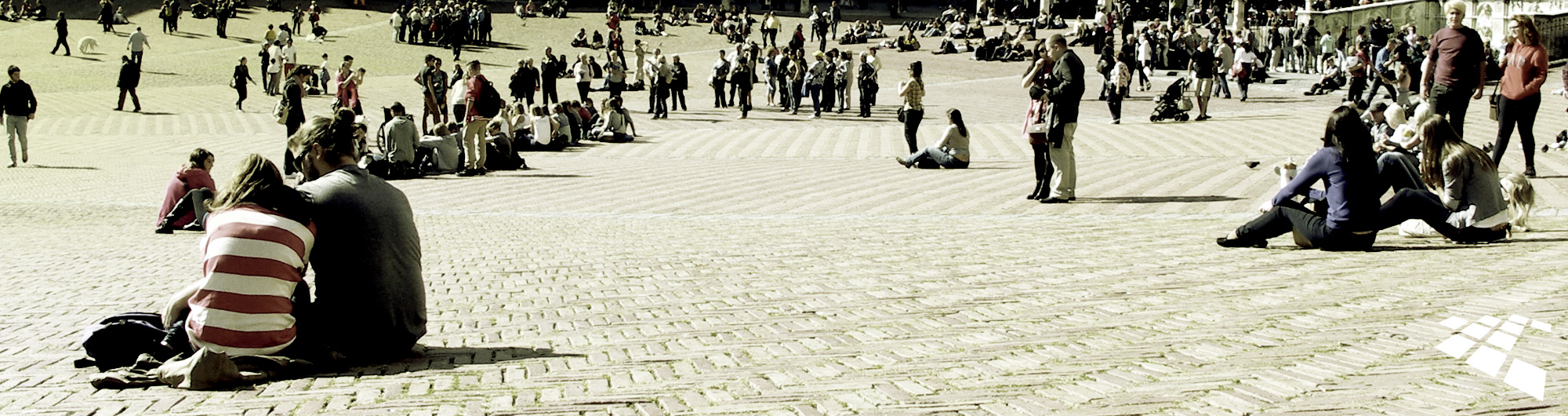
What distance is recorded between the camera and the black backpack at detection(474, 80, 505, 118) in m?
18.2

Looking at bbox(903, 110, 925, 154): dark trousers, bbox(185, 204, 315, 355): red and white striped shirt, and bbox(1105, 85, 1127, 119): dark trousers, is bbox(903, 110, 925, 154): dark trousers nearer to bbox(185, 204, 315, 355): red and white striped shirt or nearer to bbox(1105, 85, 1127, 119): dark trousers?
bbox(1105, 85, 1127, 119): dark trousers

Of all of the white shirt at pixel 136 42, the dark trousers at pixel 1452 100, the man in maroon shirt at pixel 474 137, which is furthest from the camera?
the white shirt at pixel 136 42

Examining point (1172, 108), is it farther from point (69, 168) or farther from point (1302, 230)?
point (69, 168)

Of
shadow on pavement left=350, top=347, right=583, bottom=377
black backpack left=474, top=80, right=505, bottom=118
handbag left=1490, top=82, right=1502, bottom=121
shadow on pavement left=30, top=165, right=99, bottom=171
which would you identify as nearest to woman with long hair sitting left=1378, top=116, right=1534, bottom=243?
handbag left=1490, top=82, right=1502, bottom=121

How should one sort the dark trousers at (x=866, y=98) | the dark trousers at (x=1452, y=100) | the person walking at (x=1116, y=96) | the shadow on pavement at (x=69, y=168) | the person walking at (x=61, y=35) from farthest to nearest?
the person walking at (x=61, y=35) → the dark trousers at (x=866, y=98) → the person walking at (x=1116, y=96) → the shadow on pavement at (x=69, y=168) → the dark trousers at (x=1452, y=100)

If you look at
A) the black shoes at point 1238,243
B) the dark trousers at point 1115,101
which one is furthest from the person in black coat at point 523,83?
the black shoes at point 1238,243

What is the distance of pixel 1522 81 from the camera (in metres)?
11.2

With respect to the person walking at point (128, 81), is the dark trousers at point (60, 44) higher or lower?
higher

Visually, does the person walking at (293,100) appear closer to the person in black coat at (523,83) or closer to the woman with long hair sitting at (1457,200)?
the person in black coat at (523,83)

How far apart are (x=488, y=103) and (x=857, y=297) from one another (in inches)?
472

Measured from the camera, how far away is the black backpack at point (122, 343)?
527cm

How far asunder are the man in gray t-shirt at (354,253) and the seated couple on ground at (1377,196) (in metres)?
5.25

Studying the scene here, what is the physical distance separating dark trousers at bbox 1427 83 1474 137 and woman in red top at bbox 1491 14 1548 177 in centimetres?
28

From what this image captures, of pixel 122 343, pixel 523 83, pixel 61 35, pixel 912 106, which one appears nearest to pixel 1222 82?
pixel 912 106
